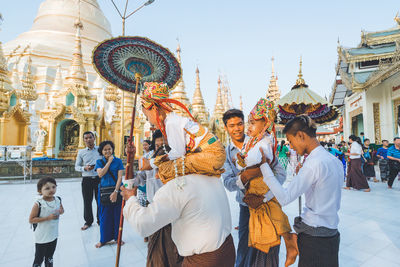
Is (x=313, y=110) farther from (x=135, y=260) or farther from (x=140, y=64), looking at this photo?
(x=135, y=260)

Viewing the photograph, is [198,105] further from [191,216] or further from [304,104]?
[191,216]

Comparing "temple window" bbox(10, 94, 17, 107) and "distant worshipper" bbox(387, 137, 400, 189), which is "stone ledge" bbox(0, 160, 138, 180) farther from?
"distant worshipper" bbox(387, 137, 400, 189)

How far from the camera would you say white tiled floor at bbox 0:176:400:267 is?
2.92 m

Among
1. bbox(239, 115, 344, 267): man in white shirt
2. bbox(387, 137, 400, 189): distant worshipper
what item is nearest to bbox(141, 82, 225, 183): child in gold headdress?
bbox(239, 115, 344, 267): man in white shirt

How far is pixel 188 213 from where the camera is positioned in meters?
1.30

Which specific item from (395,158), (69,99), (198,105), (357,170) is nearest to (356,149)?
(357,170)

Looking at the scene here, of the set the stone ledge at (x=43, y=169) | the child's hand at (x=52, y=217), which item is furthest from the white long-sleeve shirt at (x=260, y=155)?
the stone ledge at (x=43, y=169)

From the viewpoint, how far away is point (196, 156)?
1330 mm

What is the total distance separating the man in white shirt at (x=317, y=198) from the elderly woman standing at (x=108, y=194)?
2.52 m

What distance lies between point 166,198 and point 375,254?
3.39 meters

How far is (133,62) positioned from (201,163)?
1.95 metres

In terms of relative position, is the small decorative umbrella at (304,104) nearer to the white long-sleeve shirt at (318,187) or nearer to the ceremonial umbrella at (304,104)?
the ceremonial umbrella at (304,104)

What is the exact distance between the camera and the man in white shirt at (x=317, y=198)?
158 cm

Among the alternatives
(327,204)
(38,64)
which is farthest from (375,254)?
(38,64)
